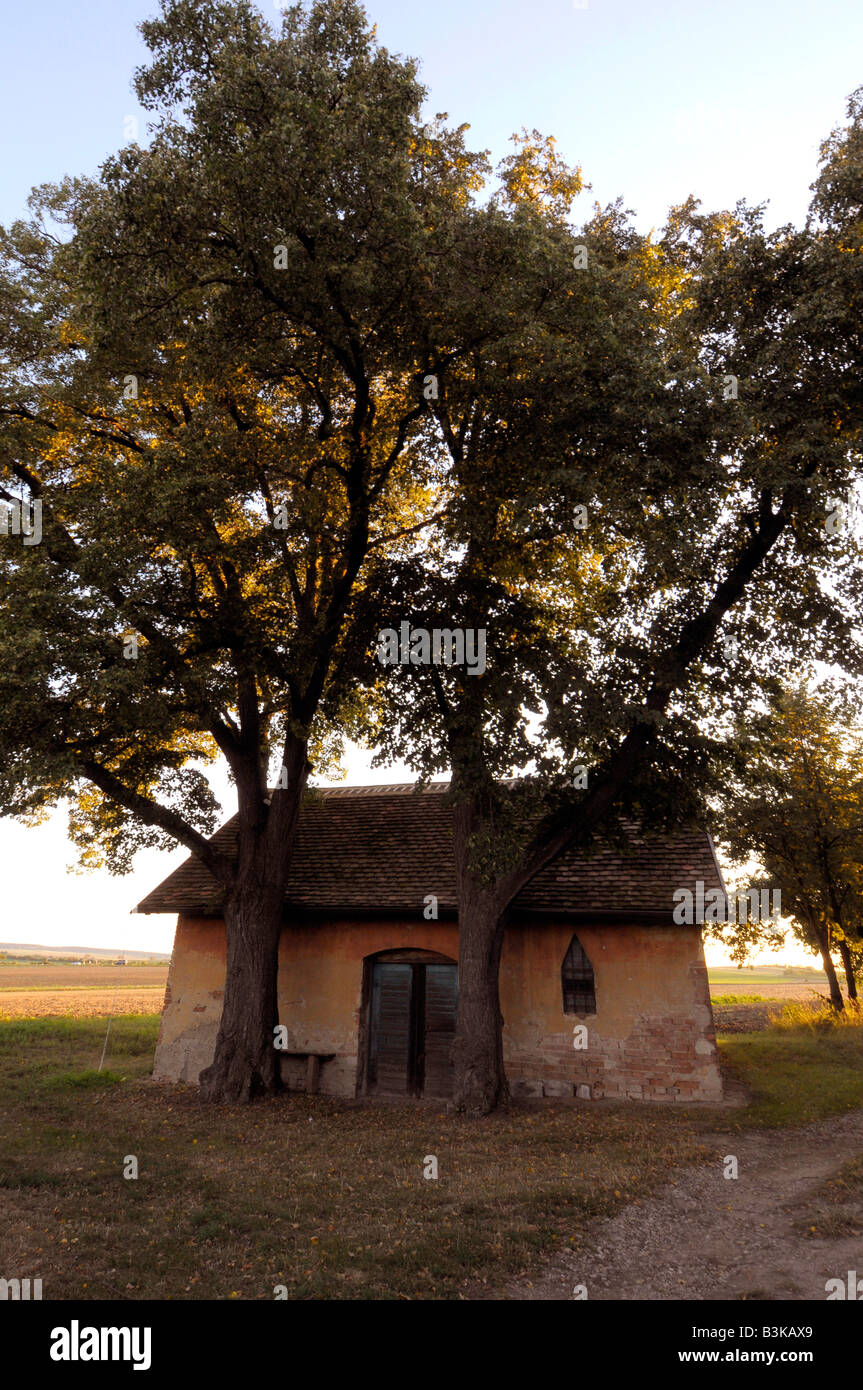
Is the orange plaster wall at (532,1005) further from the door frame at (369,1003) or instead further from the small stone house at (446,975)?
the door frame at (369,1003)

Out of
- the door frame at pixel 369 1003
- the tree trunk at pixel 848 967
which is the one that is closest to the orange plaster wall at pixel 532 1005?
the door frame at pixel 369 1003

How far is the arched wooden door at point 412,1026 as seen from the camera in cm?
1616

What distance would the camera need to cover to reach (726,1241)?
7590mm

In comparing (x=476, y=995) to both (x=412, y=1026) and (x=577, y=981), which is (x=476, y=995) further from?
(x=412, y=1026)

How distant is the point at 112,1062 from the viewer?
63.2ft

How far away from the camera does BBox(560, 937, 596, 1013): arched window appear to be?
15.6 metres

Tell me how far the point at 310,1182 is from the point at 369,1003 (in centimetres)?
755

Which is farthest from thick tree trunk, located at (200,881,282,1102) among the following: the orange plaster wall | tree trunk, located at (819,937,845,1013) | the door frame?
tree trunk, located at (819,937,845,1013)

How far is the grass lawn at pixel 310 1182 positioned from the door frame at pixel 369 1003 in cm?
123

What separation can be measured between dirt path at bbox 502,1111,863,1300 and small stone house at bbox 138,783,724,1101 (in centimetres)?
464

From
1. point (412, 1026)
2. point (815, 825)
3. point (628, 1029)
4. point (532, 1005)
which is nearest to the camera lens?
point (628, 1029)

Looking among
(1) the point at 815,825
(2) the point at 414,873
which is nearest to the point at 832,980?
(1) the point at 815,825

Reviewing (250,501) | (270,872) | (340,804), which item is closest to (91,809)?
(270,872)
